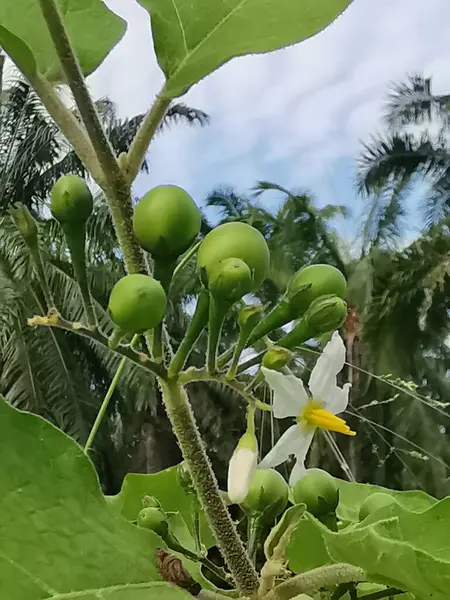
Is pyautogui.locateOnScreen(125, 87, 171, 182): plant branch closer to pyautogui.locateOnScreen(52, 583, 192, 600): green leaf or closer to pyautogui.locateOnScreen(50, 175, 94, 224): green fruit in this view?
pyautogui.locateOnScreen(50, 175, 94, 224): green fruit

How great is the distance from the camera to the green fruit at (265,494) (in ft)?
0.85

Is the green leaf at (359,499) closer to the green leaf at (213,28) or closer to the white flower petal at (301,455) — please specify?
the white flower petal at (301,455)

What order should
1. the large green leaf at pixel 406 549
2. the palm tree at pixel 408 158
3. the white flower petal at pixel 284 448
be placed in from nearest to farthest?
the large green leaf at pixel 406 549
the white flower petal at pixel 284 448
the palm tree at pixel 408 158

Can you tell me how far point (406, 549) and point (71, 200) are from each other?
141 mm

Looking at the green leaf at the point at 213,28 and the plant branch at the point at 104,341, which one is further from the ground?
the green leaf at the point at 213,28

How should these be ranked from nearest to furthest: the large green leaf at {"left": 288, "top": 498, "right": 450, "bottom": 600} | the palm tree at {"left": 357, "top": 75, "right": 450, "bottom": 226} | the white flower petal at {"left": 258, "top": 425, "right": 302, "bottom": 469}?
1. the large green leaf at {"left": 288, "top": 498, "right": 450, "bottom": 600}
2. the white flower petal at {"left": 258, "top": 425, "right": 302, "bottom": 469}
3. the palm tree at {"left": 357, "top": 75, "right": 450, "bottom": 226}

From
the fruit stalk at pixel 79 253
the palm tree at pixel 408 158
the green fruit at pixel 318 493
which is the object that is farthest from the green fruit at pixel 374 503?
the palm tree at pixel 408 158

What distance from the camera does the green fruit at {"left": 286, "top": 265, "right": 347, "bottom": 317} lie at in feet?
0.78

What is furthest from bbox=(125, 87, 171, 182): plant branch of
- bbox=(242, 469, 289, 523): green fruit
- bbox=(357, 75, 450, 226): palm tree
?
bbox=(357, 75, 450, 226): palm tree

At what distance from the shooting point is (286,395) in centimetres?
26

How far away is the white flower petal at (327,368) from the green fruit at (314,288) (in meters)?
0.04

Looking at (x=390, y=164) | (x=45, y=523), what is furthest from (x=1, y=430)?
(x=390, y=164)

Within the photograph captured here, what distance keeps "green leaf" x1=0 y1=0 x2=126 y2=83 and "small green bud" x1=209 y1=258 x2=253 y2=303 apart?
0.10m

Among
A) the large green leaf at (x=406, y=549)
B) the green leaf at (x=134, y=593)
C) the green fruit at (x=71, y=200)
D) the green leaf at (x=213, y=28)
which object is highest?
the green leaf at (x=213, y=28)
